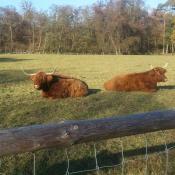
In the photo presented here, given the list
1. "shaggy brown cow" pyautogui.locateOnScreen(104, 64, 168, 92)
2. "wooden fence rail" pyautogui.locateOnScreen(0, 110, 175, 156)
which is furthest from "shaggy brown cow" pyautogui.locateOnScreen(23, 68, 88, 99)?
"wooden fence rail" pyautogui.locateOnScreen(0, 110, 175, 156)

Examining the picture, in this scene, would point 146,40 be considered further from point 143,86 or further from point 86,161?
point 86,161

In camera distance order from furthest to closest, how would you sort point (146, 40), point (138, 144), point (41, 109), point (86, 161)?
point (146, 40) < point (41, 109) < point (138, 144) < point (86, 161)

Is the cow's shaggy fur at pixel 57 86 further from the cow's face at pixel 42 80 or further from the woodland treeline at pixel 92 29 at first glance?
the woodland treeline at pixel 92 29

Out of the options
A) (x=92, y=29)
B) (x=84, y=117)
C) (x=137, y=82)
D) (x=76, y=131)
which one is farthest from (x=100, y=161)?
(x=92, y=29)

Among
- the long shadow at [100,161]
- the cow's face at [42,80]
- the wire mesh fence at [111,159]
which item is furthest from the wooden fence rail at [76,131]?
the cow's face at [42,80]

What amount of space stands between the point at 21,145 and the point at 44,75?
8.11m

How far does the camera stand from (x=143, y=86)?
14.1 meters

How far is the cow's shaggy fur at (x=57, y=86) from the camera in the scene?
12141 mm

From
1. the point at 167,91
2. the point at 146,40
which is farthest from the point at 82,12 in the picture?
the point at 167,91

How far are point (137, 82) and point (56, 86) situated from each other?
9.69 ft

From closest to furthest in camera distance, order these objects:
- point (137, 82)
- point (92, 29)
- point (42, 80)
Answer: point (42, 80), point (137, 82), point (92, 29)

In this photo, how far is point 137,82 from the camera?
559 inches

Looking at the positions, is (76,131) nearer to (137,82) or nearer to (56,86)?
(56,86)

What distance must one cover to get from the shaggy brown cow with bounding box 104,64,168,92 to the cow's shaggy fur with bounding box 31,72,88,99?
Result: 1583mm
